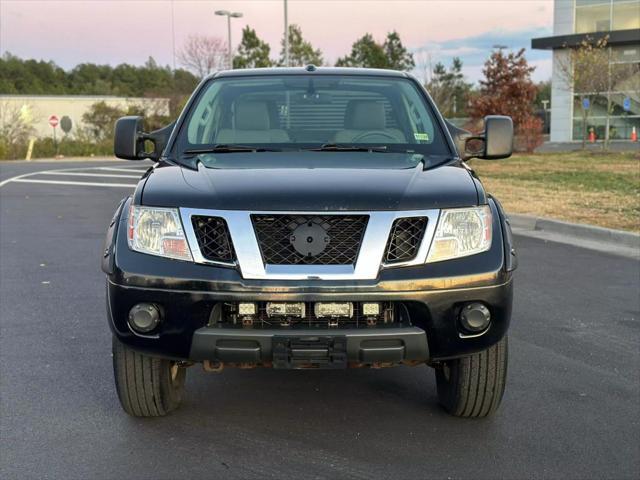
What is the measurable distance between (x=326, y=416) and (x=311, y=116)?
5.82ft

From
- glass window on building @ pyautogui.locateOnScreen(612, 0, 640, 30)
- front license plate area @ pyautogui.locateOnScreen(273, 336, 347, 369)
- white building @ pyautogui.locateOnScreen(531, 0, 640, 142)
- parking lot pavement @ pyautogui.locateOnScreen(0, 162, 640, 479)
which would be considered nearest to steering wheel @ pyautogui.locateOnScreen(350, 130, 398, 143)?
parking lot pavement @ pyautogui.locateOnScreen(0, 162, 640, 479)

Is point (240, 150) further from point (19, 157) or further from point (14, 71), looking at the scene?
point (14, 71)

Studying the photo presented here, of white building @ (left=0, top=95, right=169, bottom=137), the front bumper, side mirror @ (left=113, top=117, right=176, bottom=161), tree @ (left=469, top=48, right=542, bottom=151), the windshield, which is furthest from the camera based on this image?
white building @ (left=0, top=95, right=169, bottom=137)

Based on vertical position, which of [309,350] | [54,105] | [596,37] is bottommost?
[309,350]

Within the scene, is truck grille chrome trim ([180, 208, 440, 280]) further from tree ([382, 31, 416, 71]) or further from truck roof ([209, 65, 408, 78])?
tree ([382, 31, 416, 71])

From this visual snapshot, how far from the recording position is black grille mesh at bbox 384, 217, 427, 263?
10.3ft

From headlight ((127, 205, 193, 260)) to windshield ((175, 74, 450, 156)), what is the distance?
3.03ft

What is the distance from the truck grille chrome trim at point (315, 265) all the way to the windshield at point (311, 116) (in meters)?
1.04

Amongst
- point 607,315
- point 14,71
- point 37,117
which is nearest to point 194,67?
point 37,117

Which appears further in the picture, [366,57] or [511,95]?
[366,57]

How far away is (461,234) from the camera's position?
3.24m

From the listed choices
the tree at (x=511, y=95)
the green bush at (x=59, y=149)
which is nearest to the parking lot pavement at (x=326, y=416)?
the tree at (x=511, y=95)

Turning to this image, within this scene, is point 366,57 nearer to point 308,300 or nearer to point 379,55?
point 379,55

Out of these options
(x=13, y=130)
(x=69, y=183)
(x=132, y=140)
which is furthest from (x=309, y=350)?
(x=13, y=130)
